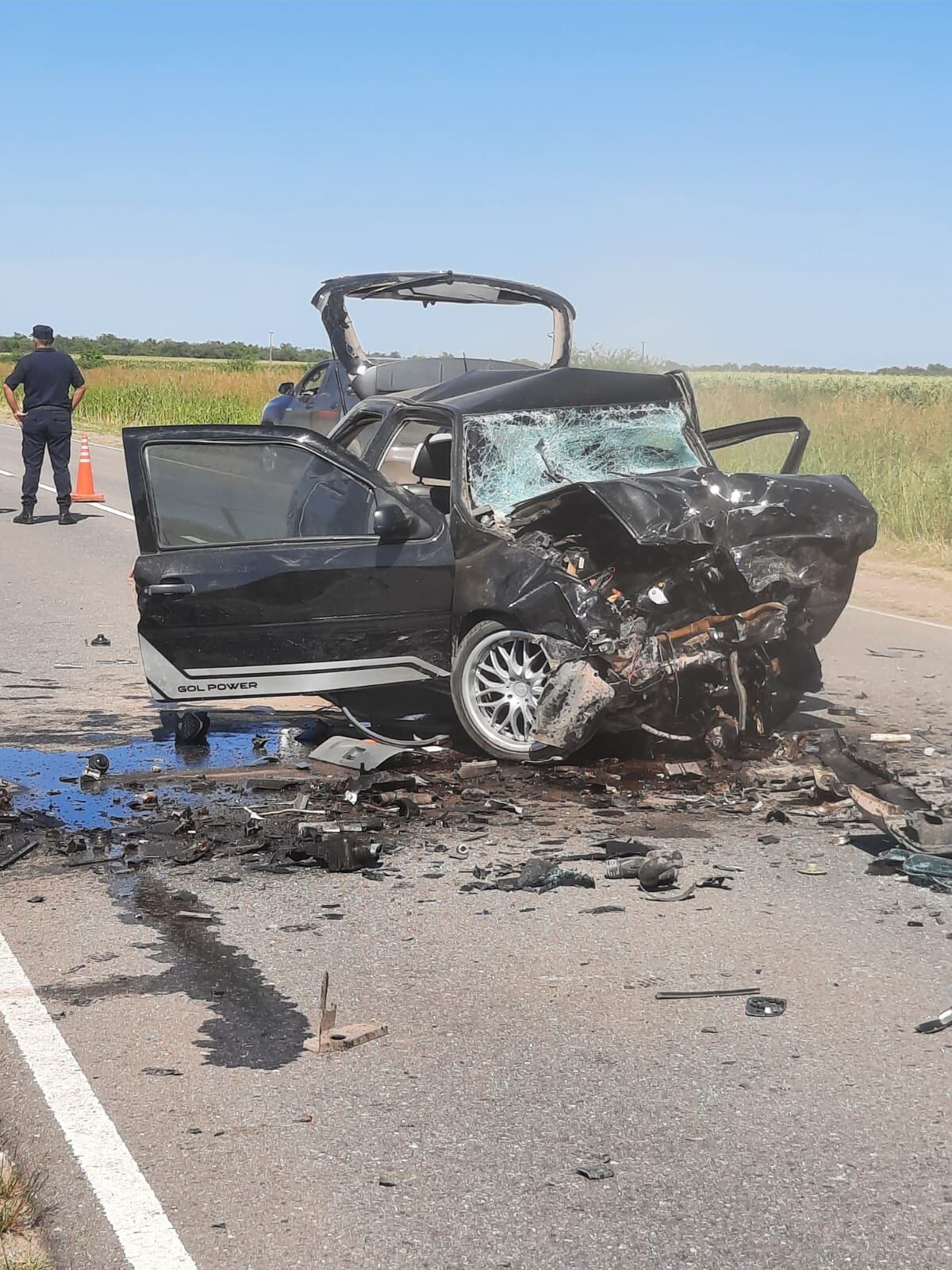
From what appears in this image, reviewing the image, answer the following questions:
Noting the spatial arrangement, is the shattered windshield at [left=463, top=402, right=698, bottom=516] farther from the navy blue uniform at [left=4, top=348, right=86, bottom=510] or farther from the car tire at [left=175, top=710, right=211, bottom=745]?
the navy blue uniform at [left=4, top=348, right=86, bottom=510]

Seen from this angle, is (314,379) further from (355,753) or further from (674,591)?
(674,591)

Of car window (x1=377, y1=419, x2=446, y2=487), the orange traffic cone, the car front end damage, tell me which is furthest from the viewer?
the orange traffic cone

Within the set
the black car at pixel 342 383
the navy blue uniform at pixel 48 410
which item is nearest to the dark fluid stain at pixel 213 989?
the black car at pixel 342 383

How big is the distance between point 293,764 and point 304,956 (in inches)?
105

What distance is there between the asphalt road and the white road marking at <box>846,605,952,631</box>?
6.43 metres

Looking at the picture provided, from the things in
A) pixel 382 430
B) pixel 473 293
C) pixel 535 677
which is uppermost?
pixel 473 293

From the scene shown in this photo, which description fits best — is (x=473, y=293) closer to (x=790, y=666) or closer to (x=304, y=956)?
(x=790, y=666)

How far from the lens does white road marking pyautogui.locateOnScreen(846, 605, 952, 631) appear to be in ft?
41.3

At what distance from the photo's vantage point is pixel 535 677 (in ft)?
24.6

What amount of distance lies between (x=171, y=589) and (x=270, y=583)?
1.57 feet

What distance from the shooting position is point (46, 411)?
1862cm

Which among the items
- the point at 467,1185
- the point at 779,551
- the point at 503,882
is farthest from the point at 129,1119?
the point at 779,551

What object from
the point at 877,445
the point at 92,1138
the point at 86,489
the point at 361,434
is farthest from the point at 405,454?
the point at 86,489

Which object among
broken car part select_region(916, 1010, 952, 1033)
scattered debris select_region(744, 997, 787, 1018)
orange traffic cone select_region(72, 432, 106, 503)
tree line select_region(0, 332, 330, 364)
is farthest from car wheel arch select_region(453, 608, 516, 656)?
tree line select_region(0, 332, 330, 364)
